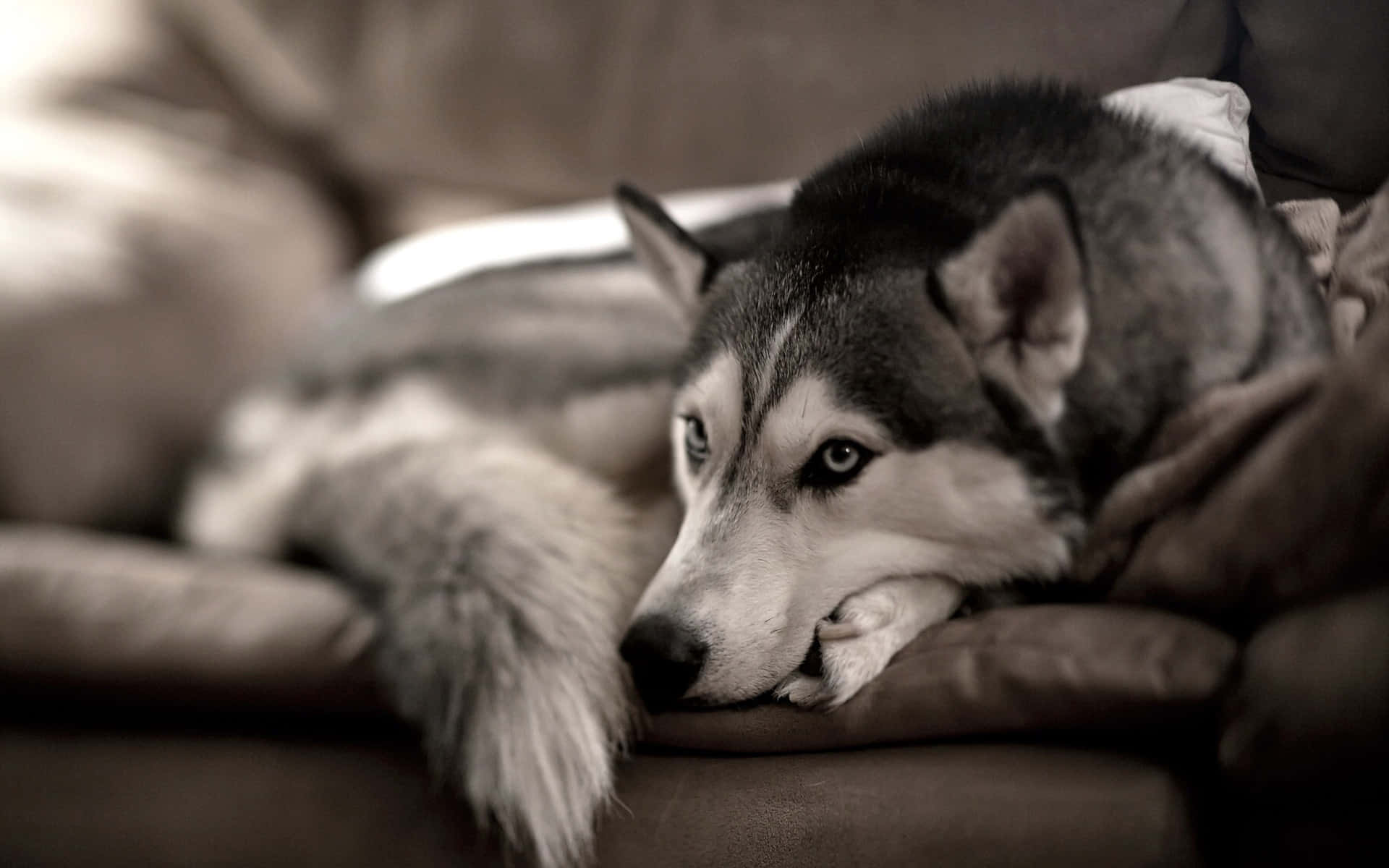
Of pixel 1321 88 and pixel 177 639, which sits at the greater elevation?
pixel 1321 88

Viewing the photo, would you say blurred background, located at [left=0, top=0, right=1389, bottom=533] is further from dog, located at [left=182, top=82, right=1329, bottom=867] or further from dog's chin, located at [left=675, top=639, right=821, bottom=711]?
dog's chin, located at [left=675, top=639, right=821, bottom=711]

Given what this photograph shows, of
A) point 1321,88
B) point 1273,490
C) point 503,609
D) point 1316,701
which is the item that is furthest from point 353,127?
point 1316,701

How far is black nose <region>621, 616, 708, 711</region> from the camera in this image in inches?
36.2

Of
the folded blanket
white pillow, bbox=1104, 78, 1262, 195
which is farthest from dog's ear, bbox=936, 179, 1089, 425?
white pillow, bbox=1104, 78, 1262, 195

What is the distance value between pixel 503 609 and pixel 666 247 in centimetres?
50

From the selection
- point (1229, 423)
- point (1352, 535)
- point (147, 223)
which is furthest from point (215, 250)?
point (1352, 535)

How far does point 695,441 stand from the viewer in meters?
1.13

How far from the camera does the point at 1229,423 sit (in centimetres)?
89

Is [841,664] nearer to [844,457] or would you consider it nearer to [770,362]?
[844,457]

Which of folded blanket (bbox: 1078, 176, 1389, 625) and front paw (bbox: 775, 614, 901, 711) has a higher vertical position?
folded blanket (bbox: 1078, 176, 1389, 625)

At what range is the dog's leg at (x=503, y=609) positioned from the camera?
2.89 ft

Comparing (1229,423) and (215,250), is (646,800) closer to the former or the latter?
(1229,423)

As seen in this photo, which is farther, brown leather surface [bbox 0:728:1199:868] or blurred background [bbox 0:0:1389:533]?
blurred background [bbox 0:0:1389:533]

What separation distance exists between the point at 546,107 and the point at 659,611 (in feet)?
4.04
